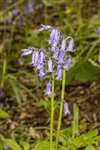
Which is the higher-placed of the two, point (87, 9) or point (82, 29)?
point (87, 9)

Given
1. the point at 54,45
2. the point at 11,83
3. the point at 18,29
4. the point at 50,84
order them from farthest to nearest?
the point at 18,29 < the point at 11,83 < the point at 50,84 < the point at 54,45

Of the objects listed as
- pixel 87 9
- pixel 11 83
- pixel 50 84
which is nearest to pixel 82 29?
pixel 11 83

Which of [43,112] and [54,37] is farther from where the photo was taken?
[43,112]

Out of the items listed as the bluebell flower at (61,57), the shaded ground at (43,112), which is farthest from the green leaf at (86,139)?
the shaded ground at (43,112)

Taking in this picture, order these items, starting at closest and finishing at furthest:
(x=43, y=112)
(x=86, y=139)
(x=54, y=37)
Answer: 1. (x=54, y=37)
2. (x=86, y=139)
3. (x=43, y=112)

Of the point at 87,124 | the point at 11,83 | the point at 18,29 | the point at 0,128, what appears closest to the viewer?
the point at 87,124

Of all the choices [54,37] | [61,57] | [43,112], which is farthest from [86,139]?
[43,112]

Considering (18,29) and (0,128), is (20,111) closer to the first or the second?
(0,128)

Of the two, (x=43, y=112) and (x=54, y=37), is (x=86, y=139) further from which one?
(x=43, y=112)

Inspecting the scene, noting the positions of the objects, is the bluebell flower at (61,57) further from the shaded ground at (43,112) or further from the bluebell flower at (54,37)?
the shaded ground at (43,112)
